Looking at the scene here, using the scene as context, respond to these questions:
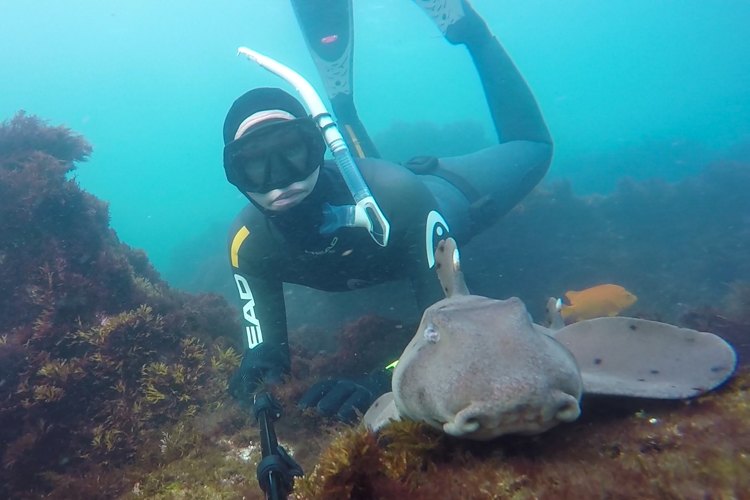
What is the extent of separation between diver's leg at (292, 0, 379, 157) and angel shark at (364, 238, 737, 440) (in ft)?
29.2

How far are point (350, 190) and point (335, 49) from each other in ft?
27.5

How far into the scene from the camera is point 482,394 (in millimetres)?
1719

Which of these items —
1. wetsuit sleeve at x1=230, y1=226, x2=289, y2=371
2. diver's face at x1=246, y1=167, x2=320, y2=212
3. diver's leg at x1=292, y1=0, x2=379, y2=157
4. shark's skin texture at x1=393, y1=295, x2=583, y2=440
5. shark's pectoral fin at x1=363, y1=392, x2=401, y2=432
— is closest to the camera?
shark's skin texture at x1=393, y1=295, x2=583, y2=440

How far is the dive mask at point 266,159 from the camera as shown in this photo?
185 inches

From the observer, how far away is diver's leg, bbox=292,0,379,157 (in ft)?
→ 36.5

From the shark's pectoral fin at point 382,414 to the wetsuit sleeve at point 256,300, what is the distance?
2681 millimetres

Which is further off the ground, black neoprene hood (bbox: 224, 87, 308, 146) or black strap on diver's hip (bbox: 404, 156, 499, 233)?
black neoprene hood (bbox: 224, 87, 308, 146)

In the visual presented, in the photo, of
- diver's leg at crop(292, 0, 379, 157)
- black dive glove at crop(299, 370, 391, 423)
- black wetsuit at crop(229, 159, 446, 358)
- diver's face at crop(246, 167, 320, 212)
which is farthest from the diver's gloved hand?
black dive glove at crop(299, 370, 391, 423)

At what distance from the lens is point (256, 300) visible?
5547 millimetres

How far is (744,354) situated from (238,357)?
587cm

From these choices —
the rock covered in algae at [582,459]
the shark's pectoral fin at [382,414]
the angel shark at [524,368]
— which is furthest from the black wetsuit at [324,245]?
the rock covered in algae at [582,459]

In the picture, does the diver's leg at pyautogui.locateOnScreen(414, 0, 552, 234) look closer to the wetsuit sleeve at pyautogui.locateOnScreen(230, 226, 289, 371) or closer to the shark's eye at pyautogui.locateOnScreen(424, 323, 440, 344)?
the wetsuit sleeve at pyautogui.locateOnScreen(230, 226, 289, 371)

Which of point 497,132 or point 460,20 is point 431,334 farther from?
point 460,20

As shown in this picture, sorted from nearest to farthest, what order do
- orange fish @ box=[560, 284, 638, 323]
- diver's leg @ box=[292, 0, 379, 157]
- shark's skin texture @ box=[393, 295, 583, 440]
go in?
shark's skin texture @ box=[393, 295, 583, 440]
orange fish @ box=[560, 284, 638, 323]
diver's leg @ box=[292, 0, 379, 157]
